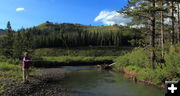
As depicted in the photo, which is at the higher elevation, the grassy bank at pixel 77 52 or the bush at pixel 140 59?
the bush at pixel 140 59

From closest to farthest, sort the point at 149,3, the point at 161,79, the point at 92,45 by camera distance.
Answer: the point at 161,79 < the point at 149,3 < the point at 92,45

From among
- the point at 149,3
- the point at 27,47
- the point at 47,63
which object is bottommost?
the point at 47,63

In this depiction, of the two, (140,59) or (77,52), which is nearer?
(140,59)

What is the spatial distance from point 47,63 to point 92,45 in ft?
271

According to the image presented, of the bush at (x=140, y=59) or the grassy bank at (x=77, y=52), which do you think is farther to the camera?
the grassy bank at (x=77, y=52)

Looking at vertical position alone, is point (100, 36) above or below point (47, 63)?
above

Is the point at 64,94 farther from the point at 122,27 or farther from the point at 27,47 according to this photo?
the point at 27,47

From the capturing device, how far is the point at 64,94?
60.3 feet

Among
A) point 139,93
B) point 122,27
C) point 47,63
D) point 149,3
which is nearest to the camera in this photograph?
point 139,93

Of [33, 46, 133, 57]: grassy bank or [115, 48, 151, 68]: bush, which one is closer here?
[115, 48, 151, 68]: bush

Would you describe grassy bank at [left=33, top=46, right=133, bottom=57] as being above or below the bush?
below

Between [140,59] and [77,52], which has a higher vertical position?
[140,59]

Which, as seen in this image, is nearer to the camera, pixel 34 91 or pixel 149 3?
pixel 34 91

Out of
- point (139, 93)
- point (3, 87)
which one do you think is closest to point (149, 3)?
point (139, 93)
